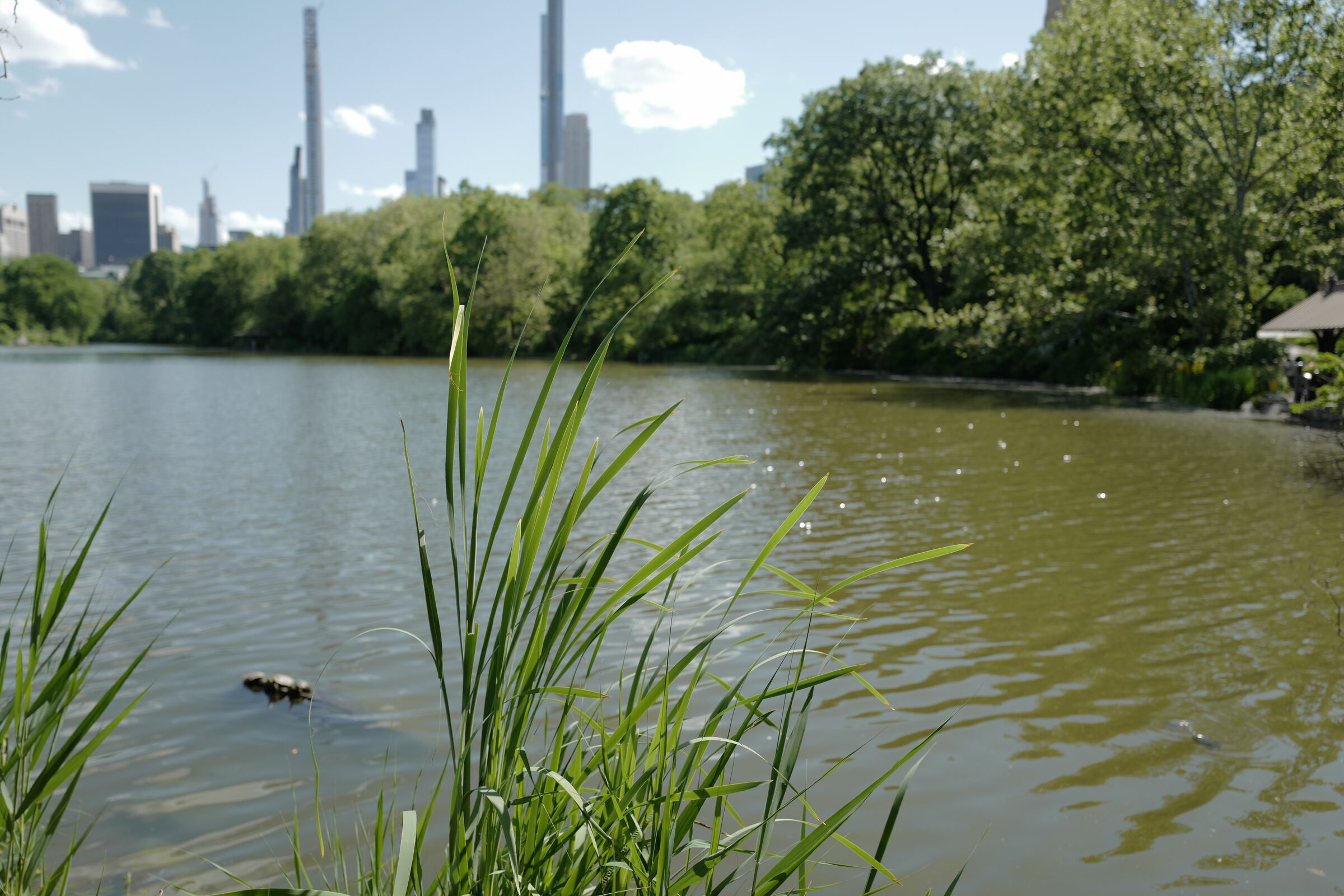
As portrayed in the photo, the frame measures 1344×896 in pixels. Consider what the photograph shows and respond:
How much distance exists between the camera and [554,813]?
2.00 m

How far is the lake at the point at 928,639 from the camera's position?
357 cm

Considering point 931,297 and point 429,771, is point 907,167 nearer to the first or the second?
point 931,297

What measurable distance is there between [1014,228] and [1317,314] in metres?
9.36

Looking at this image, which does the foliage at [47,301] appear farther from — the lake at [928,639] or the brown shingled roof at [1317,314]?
the brown shingled roof at [1317,314]

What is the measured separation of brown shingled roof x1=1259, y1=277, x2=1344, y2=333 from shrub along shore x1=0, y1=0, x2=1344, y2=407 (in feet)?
3.76

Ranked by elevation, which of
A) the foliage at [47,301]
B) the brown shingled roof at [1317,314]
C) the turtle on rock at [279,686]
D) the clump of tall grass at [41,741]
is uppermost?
the foliage at [47,301]

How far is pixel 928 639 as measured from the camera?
19.1ft

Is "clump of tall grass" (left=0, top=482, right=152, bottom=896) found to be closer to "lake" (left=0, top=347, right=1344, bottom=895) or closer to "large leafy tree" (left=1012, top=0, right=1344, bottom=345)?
"lake" (left=0, top=347, right=1344, bottom=895)

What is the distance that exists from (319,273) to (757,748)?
80.0 meters

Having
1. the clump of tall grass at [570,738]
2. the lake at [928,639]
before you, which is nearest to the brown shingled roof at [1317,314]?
the lake at [928,639]

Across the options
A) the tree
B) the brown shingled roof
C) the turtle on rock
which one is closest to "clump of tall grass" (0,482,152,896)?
the turtle on rock

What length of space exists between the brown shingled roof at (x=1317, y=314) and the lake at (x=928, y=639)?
5.44 m

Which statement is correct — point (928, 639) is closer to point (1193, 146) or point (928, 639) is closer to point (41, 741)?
point (41, 741)

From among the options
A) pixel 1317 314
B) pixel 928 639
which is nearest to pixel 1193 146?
pixel 1317 314
